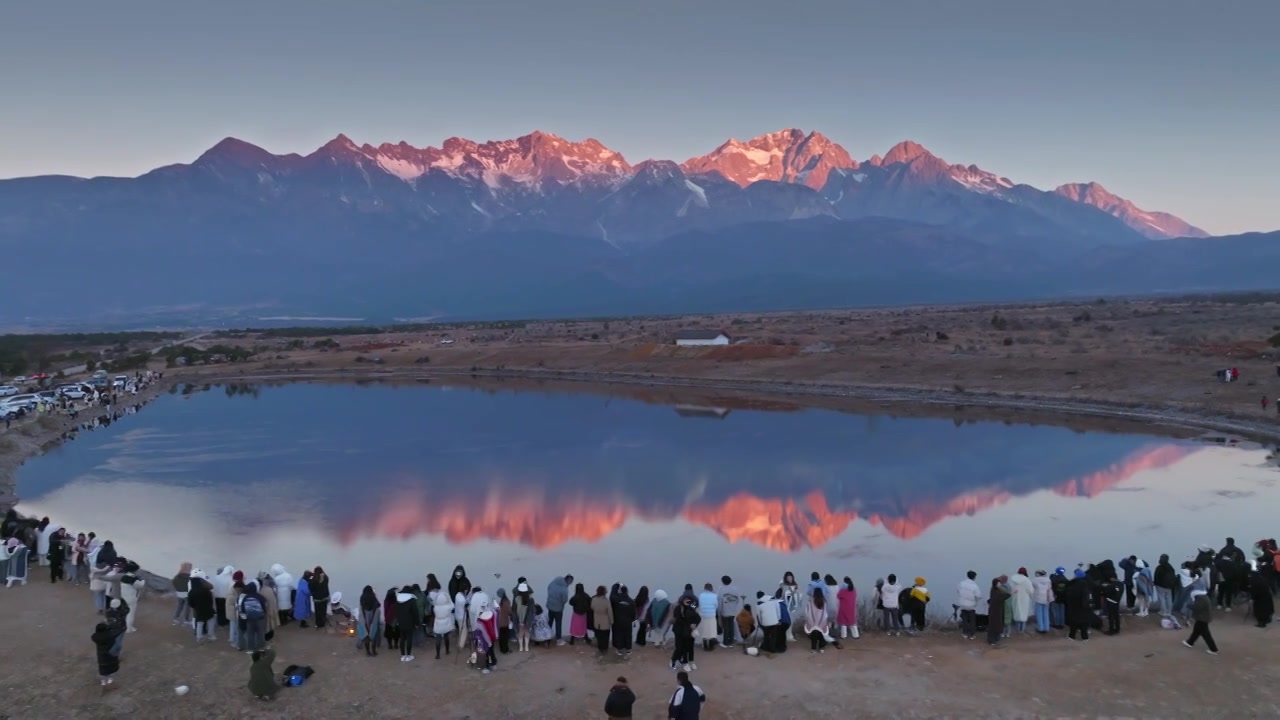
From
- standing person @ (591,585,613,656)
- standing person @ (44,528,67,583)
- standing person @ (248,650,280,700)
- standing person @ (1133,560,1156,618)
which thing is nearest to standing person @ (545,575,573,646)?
standing person @ (591,585,613,656)

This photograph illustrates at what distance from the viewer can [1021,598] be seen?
15.4 m

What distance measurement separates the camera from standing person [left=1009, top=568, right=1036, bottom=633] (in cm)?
1545

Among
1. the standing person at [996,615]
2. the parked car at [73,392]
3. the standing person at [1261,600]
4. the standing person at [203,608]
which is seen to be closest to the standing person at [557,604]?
the standing person at [203,608]

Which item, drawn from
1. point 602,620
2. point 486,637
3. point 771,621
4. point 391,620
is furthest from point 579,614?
point 771,621

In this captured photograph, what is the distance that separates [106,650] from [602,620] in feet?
24.6

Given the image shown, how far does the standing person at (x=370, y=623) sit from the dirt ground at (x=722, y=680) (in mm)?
207

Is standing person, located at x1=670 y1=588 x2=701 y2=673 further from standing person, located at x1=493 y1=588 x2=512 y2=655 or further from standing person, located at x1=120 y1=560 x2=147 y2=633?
standing person, located at x1=120 y1=560 x2=147 y2=633

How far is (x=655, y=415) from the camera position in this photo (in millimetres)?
52969

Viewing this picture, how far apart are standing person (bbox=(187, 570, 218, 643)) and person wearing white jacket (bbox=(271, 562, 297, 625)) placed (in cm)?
107

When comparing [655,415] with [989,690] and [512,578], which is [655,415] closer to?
[512,578]

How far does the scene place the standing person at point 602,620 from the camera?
14.9 meters

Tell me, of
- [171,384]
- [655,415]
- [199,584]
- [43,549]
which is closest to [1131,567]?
[199,584]

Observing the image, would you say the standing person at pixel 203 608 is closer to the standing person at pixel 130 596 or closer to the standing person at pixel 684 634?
the standing person at pixel 130 596

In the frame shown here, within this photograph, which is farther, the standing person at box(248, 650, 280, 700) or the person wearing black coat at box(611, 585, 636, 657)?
the person wearing black coat at box(611, 585, 636, 657)
